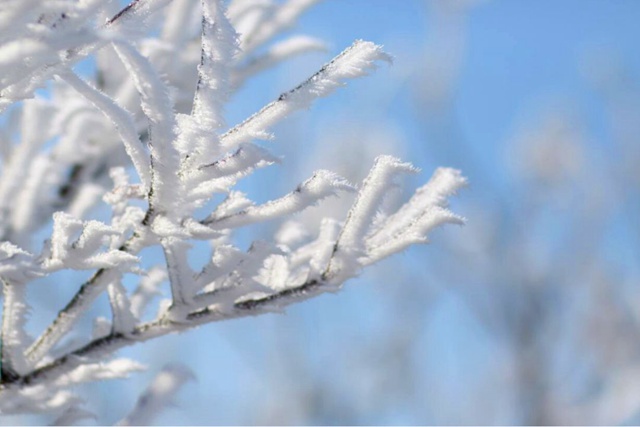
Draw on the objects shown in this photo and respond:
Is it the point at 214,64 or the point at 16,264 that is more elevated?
the point at 214,64

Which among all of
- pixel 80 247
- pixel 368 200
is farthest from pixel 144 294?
pixel 368 200

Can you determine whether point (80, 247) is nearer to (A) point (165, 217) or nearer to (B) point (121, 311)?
(A) point (165, 217)

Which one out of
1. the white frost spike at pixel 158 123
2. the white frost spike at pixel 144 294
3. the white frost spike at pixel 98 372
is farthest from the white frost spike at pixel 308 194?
the white frost spike at pixel 144 294

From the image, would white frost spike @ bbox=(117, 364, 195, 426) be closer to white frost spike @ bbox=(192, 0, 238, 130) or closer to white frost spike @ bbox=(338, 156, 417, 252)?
white frost spike @ bbox=(338, 156, 417, 252)

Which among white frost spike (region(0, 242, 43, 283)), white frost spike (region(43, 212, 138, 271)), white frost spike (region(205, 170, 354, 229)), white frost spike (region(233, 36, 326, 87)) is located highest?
white frost spike (region(233, 36, 326, 87))

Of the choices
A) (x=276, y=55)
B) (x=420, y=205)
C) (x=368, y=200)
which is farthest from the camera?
(x=276, y=55)

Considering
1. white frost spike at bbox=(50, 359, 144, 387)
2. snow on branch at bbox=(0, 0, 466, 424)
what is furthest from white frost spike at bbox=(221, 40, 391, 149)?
white frost spike at bbox=(50, 359, 144, 387)

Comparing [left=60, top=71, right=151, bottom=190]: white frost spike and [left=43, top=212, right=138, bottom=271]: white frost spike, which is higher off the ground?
[left=60, top=71, right=151, bottom=190]: white frost spike

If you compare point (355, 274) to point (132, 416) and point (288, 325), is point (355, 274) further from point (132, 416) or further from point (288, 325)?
point (288, 325)
